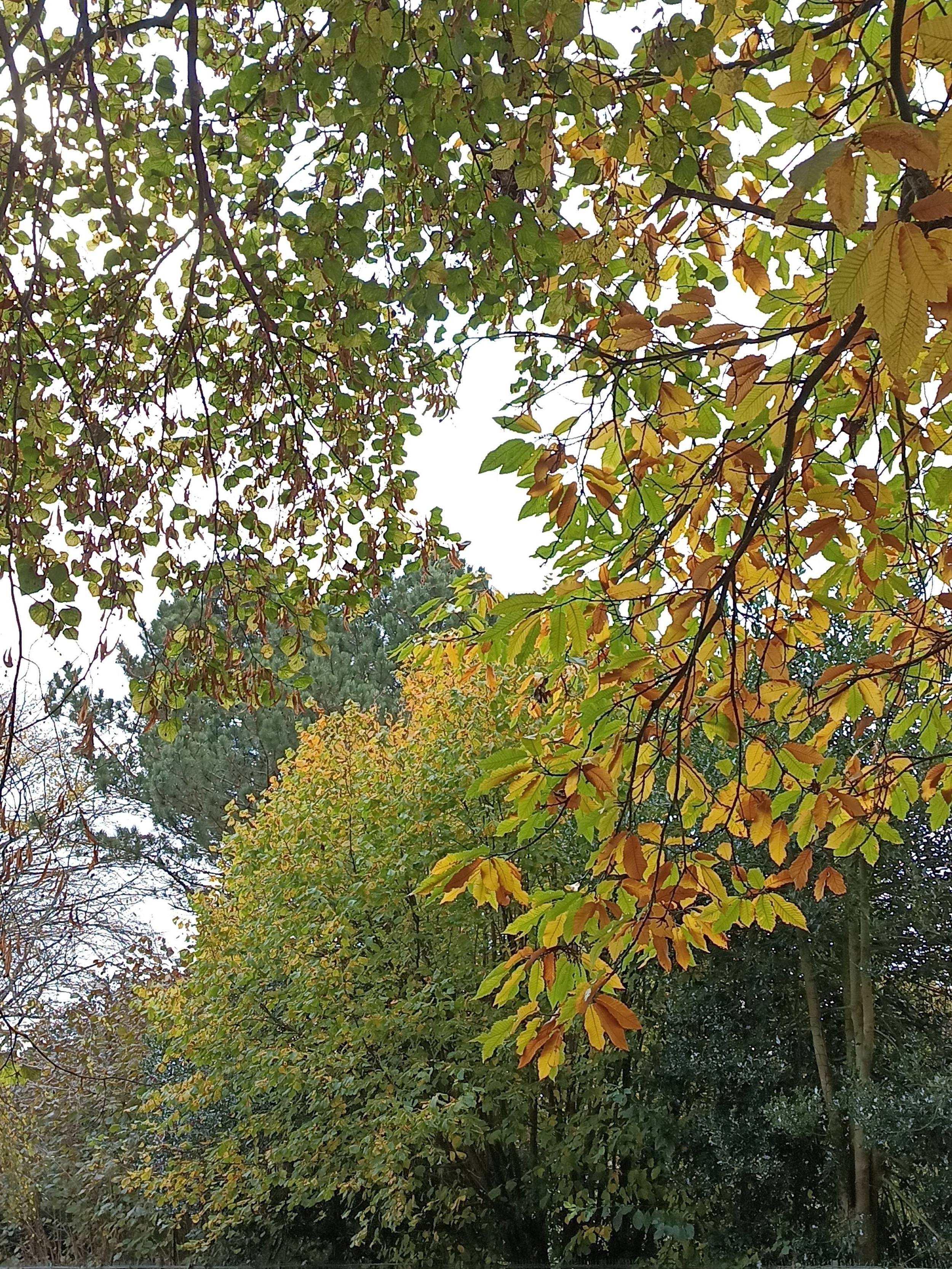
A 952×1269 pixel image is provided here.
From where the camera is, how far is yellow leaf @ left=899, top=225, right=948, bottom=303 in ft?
2.37

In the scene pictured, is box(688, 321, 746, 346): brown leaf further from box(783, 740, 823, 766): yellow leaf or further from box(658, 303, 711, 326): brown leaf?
box(783, 740, 823, 766): yellow leaf

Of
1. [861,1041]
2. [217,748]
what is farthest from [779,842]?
[217,748]

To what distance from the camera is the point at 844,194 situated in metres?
0.75

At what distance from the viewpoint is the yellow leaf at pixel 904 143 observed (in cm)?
72

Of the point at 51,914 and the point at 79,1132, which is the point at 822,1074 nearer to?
the point at 51,914

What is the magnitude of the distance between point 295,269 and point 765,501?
1588 millimetres

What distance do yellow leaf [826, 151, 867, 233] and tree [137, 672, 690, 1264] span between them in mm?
4544

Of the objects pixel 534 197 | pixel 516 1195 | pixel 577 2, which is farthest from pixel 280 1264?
pixel 577 2

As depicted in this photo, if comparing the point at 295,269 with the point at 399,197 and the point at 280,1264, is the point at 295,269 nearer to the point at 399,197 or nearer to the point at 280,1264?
the point at 399,197

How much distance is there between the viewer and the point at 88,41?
1.56m

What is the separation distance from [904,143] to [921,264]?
0.09m

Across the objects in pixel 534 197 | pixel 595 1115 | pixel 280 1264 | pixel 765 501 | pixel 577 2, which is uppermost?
pixel 534 197

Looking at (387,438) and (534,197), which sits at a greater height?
(387,438)

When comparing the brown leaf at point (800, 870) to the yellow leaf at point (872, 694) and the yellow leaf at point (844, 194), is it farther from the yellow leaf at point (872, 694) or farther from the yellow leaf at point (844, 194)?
the yellow leaf at point (844, 194)
